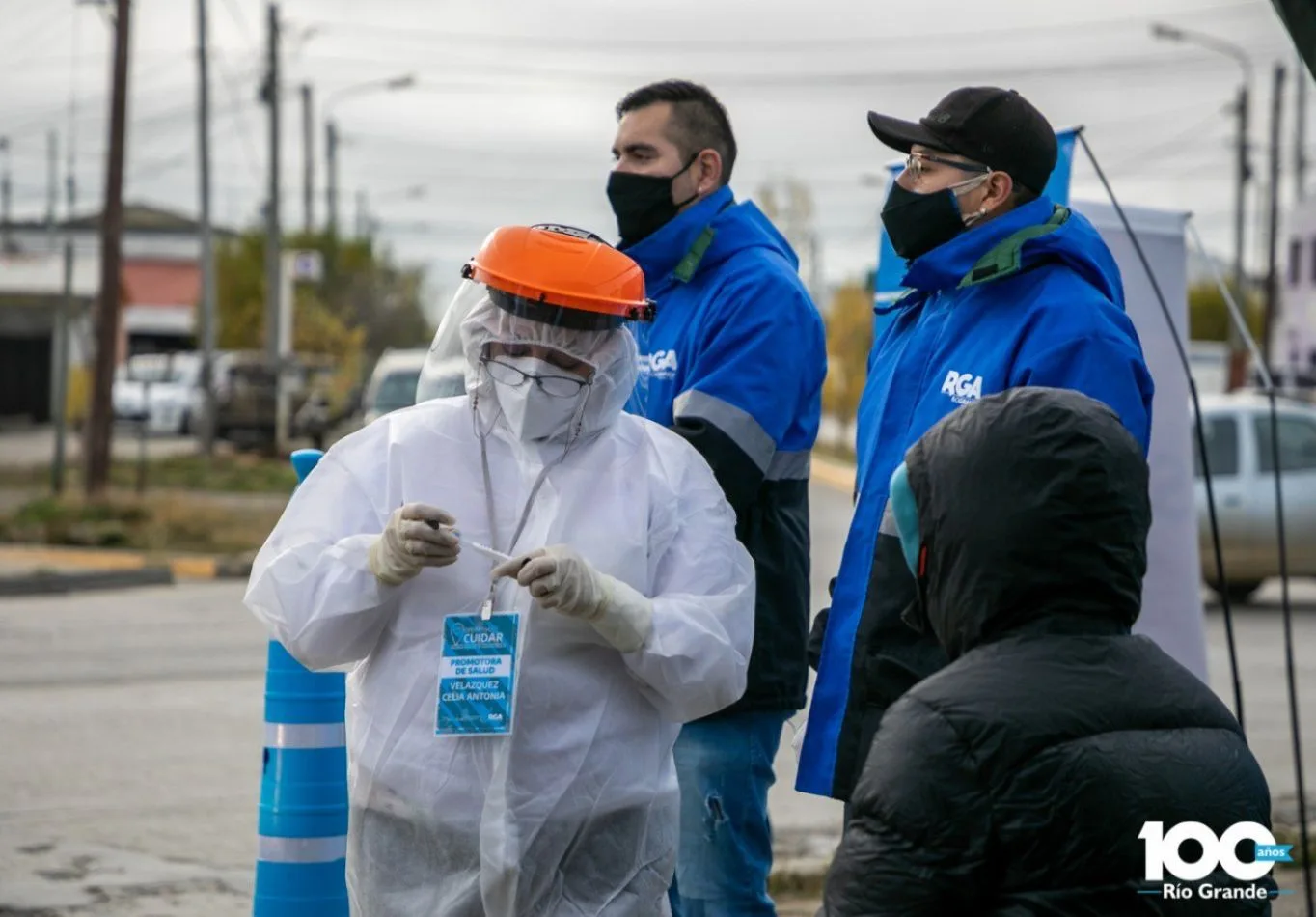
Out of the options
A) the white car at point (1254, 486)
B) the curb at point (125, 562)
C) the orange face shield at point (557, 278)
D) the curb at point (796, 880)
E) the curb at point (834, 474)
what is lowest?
the curb at point (834, 474)

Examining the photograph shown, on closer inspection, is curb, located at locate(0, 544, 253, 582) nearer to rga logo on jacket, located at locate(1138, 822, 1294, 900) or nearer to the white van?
the white van

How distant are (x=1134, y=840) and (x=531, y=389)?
1.58m

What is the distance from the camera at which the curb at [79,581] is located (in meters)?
16.5

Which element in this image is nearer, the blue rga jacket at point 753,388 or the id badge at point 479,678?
the id badge at point 479,678

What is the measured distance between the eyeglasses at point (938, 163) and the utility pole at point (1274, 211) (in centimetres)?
3899

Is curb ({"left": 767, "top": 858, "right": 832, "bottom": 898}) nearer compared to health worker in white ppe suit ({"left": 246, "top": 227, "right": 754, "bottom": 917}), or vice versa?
health worker in white ppe suit ({"left": 246, "top": 227, "right": 754, "bottom": 917})

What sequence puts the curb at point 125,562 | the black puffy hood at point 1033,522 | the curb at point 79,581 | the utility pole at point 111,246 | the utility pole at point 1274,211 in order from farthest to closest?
the utility pole at point 1274,211, the utility pole at point 111,246, the curb at point 125,562, the curb at point 79,581, the black puffy hood at point 1033,522

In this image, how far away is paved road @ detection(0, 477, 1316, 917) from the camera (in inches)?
278

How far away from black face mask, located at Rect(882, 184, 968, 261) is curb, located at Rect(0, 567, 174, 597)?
537 inches

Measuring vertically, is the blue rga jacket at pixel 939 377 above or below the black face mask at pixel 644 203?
below

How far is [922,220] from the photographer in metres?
4.00

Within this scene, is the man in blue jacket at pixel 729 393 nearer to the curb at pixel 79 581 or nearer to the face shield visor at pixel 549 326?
the face shield visor at pixel 549 326

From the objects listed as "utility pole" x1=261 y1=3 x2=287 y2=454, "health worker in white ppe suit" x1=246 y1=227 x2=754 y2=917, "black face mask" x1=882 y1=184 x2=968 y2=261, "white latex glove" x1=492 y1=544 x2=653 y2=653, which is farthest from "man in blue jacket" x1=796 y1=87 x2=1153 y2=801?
"utility pole" x1=261 y1=3 x2=287 y2=454

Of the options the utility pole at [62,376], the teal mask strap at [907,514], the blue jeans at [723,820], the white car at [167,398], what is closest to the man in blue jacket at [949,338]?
the blue jeans at [723,820]
